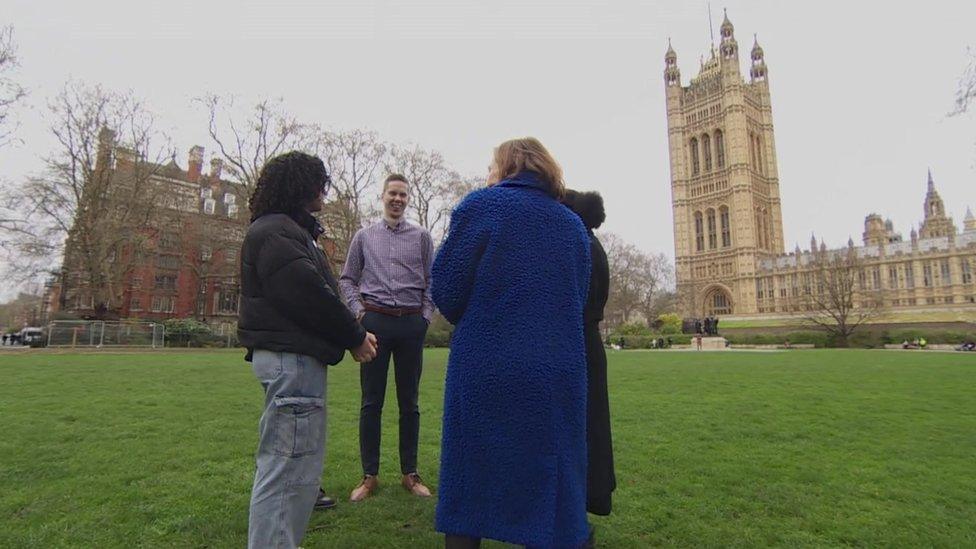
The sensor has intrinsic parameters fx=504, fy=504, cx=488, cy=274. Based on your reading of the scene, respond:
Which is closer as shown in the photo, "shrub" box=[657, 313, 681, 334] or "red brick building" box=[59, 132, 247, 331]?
"red brick building" box=[59, 132, 247, 331]

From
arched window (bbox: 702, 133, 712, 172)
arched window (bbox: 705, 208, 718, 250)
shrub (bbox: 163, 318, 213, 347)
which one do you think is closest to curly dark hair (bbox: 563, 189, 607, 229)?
shrub (bbox: 163, 318, 213, 347)

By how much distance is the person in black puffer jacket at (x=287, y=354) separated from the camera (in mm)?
2131

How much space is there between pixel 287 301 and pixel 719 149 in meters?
90.8

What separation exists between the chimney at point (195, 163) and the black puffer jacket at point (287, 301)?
50.6 metres

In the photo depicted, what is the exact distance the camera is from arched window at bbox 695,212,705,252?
81963 millimetres

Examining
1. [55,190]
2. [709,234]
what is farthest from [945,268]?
[55,190]

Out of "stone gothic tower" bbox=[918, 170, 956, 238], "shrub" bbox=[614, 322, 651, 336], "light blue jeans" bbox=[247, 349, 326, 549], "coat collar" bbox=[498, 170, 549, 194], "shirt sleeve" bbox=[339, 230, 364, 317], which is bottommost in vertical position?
"light blue jeans" bbox=[247, 349, 326, 549]

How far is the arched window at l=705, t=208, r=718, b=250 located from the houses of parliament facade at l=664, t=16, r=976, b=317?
0.16 m

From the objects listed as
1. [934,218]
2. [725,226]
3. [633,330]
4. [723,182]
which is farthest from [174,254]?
[934,218]

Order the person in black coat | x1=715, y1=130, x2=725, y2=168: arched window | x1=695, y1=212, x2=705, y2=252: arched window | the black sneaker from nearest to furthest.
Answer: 1. the person in black coat
2. the black sneaker
3. x1=715, y1=130, x2=725, y2=168: arched window
4. x1=695, y1=212, x2=705, y2=252: arched window

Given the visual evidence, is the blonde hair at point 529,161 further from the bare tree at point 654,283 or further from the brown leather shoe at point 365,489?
the bare tree at point 654,283

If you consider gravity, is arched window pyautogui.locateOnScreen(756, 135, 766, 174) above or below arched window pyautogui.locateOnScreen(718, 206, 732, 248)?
above

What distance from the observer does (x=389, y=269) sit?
3.79 metres

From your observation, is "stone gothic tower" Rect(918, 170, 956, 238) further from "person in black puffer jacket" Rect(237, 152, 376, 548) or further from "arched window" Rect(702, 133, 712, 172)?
"person in black puffer jacket" Rect(237, 152, 376, 548)
